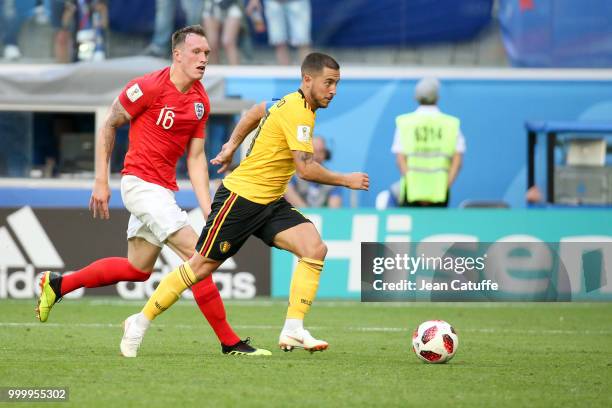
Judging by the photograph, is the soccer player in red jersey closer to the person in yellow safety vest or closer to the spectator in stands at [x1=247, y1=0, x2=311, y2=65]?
the person in yellow safety vest

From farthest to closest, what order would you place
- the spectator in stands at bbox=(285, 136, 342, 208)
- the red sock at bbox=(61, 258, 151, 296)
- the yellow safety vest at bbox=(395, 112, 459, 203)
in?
the spectator in stands at bbox=(285, 136, 342, 208) < the yellow safety vest at bbox=(395, 112, 459, 203) < the red sock at bbox=(61, 258, 151, 296)

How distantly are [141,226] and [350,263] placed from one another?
5624mm

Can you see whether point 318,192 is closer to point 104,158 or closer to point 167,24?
point 167,24

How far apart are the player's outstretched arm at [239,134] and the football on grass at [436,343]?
64.0 inches

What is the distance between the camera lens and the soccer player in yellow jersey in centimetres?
886

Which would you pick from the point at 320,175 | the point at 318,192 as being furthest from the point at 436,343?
the point at 318,192

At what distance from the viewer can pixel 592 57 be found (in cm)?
1922

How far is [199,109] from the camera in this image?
9516 mm

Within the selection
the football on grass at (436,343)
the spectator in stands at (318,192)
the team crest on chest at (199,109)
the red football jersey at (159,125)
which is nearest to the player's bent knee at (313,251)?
the football on grass at (436,343)

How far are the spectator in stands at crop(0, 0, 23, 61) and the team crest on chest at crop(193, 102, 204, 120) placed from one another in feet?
32.8

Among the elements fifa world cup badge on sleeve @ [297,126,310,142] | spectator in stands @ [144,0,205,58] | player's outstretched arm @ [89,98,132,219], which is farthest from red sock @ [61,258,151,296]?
spectator in stands @ [144,0,205,58]

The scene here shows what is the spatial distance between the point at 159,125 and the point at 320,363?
193 cm

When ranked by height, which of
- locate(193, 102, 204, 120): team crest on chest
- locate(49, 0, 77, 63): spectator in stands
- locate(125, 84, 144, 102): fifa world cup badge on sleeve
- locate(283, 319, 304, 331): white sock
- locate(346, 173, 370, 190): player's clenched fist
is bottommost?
locate(283, 319, 304, 331): white sock

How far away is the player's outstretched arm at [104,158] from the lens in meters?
9.20
